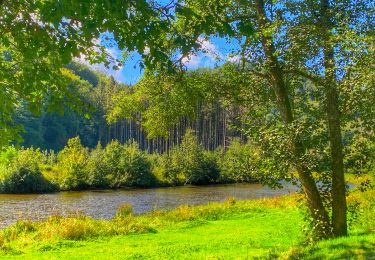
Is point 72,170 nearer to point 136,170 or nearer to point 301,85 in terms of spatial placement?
point 136,170

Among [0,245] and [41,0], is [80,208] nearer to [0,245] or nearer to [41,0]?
[0,245]

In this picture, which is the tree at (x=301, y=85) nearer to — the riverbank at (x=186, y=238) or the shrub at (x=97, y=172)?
the riverbank at (x=186, y=238)

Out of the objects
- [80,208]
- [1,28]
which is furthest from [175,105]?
[80,208]

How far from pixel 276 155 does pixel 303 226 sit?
2845 millimetres

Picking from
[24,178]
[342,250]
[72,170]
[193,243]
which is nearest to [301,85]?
[342,250]

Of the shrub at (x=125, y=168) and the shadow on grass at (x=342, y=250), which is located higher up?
the shrub at (x=125, y=168)

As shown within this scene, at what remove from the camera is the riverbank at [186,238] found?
37.0 ft

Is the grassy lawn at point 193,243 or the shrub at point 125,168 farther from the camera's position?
the shrub at point 125,168

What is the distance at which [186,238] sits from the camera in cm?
1898

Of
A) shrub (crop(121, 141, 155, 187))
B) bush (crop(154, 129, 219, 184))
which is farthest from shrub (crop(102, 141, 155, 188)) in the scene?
bush (crop(154, 129, 219, 184))

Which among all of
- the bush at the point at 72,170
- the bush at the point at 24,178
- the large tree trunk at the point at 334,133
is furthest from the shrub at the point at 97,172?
the large tree trunk at the point at 334,133

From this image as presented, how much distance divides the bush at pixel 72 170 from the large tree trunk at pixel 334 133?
174 ft

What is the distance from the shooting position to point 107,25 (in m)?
5.99

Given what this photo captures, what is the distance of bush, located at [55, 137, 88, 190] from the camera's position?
61.3 m
